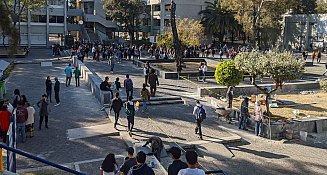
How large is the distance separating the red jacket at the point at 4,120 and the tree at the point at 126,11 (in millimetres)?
45091

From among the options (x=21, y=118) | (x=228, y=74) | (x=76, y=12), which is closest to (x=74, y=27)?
(x=76, y=12)

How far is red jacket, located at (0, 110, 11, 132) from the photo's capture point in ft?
36.1

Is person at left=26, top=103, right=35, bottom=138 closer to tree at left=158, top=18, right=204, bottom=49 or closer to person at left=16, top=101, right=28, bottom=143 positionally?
person at left=16, top=101, right=28, bottom=143

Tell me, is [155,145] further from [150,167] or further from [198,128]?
[150,167]

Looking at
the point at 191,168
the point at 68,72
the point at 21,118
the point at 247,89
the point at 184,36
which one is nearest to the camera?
the point at 191,168

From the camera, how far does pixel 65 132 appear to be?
13852mm

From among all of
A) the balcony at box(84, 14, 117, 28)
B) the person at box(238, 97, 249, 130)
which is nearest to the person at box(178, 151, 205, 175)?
the person at box(238, 97, 249, 130)

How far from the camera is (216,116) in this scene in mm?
16859

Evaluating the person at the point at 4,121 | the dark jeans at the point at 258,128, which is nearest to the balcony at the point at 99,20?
the dark jeans at the point at 258,128

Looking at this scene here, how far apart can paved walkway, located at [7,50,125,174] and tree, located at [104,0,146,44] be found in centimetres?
3202

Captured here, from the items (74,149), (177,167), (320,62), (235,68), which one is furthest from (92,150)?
(320,62)

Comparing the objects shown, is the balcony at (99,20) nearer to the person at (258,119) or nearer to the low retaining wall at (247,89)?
the low retaining wall at (247,89)

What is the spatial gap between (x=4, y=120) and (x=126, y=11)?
1791 inches

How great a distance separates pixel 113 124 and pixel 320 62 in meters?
29.6
